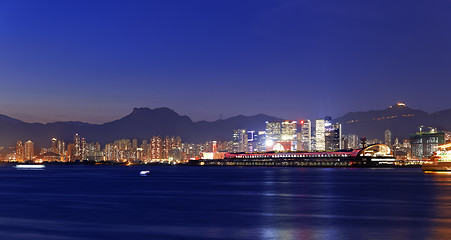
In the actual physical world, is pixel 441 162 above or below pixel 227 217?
above

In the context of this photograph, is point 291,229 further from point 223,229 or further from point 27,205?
point 27,205

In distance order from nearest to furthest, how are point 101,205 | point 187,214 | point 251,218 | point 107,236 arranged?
1. point 107,236
2. point 251,218
3. point 187,214
4. point 101,205

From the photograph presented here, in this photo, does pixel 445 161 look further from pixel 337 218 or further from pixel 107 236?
pixel 107 236

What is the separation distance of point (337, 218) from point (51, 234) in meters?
22.3

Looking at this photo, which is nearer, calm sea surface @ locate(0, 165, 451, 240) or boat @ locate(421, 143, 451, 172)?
calm sea surface @ locate(0, 165, 451, 240)

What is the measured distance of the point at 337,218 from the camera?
4612cm

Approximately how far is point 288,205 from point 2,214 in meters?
27.5

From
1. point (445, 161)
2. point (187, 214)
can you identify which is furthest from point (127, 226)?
point (445, 161)

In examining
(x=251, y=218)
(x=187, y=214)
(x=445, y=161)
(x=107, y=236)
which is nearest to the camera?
(x=107, y=236)

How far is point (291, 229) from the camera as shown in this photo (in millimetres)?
39562

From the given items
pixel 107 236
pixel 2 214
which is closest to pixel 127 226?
pixel 107 236

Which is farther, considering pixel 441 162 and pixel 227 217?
pixel 441 162

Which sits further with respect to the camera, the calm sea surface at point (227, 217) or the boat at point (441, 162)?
the boat at point (441, 162)

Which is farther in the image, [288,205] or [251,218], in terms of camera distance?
[288,205]
